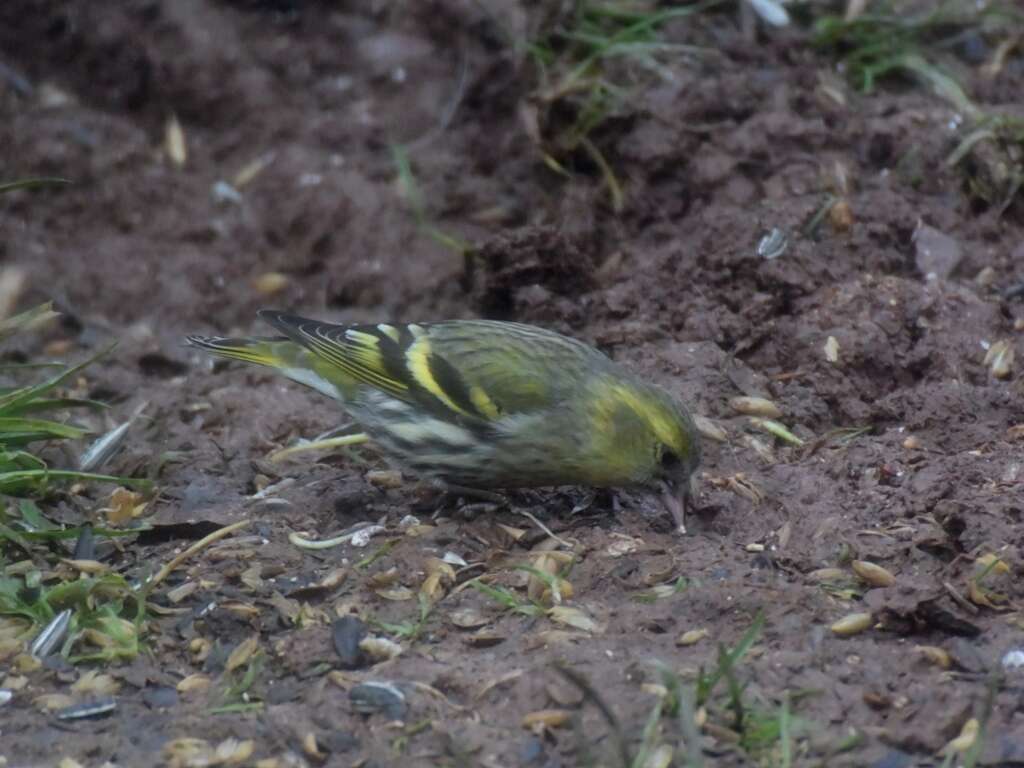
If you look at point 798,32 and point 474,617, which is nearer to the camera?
point 474,617

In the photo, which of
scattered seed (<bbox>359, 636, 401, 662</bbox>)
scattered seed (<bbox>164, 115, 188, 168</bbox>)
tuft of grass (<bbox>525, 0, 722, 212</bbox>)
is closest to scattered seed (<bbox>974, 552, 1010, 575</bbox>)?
scattered seed (<bbox>359, 636, 401, 662</bbox>)

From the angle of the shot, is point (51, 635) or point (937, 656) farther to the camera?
point (51, 635)

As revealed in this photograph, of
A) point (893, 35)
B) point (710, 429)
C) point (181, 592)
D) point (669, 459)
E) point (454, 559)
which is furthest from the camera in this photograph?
point (893, 35)

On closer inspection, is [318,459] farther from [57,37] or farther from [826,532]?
[57,37]

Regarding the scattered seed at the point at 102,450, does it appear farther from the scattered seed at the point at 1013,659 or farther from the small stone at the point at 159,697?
the scattered seed at the point at 1013,659

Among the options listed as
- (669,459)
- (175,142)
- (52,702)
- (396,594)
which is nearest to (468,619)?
(396,594)

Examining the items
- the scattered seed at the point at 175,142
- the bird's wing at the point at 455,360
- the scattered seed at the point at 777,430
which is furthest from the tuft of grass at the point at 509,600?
the scattered seed at the point at 175,142

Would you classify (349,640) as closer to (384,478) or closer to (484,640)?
(484,640)

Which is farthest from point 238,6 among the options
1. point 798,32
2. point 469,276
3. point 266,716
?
point 266,716
